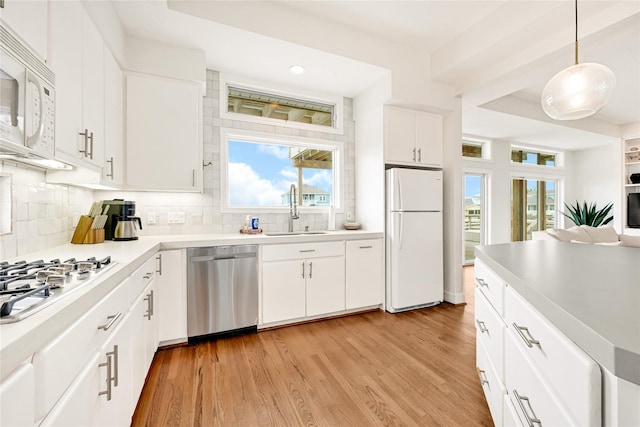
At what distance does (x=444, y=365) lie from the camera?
210 centimetres

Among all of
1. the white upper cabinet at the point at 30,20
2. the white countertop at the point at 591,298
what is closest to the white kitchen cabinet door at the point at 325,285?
the white countertop at the point at 591,298

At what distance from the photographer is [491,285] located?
137cm

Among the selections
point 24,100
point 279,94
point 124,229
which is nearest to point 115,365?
point 24,100

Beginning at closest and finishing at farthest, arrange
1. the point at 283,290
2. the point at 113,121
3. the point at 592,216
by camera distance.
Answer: the point at 113,121 < the point at 283,290 < the point at 592,216

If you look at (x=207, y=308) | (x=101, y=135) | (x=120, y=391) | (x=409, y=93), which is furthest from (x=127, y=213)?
(x=409, y=93)

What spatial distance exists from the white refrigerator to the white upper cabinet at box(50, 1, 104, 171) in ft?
8.52

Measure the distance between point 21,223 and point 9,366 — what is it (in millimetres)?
1468

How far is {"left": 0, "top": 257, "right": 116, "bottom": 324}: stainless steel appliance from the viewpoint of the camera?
69 cm

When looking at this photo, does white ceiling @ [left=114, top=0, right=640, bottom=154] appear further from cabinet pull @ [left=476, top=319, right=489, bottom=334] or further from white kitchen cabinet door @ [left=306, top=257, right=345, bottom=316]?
cabinet pull @ [left=476, top=319, right=489, bottom=334]

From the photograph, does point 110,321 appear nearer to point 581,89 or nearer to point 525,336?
point 525,336

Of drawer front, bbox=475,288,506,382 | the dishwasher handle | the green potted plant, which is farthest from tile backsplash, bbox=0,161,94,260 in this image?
the green potted plant

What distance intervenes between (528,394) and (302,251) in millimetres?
2129

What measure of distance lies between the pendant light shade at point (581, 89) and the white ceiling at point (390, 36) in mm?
Answer: 759

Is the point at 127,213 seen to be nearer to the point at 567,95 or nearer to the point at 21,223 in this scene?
the point at 21,223
